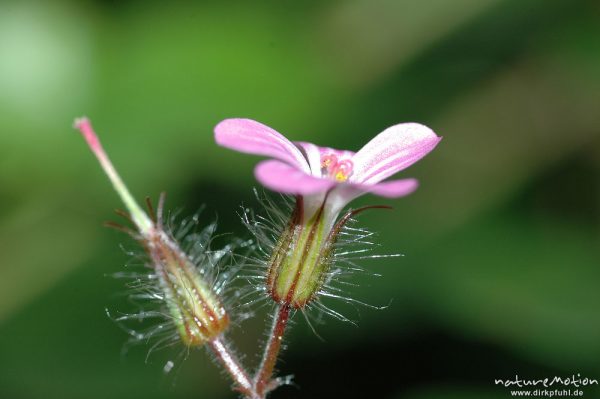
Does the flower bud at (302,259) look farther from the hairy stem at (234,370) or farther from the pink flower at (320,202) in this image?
the hairy stem at (234,370)

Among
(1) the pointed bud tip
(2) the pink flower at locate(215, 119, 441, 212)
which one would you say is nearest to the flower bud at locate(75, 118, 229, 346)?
(1) the pointed bud tip

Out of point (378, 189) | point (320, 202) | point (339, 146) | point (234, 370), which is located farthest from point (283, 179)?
point (339, 146)

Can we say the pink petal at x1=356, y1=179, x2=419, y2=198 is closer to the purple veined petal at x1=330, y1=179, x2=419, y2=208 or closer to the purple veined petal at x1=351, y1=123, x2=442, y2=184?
the purple veined petal at x1=330, y1=179, x2=419, y2=208

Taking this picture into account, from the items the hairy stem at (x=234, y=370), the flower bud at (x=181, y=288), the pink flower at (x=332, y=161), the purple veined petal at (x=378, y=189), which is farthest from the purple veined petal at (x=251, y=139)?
the hairy stem at (x=234, y=370)

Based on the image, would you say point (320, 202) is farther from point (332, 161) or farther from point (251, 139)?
point (251, 139)

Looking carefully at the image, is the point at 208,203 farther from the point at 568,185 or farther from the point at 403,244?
the point at 568,185

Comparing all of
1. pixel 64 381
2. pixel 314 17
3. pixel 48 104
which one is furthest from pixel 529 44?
pixel 64 381
